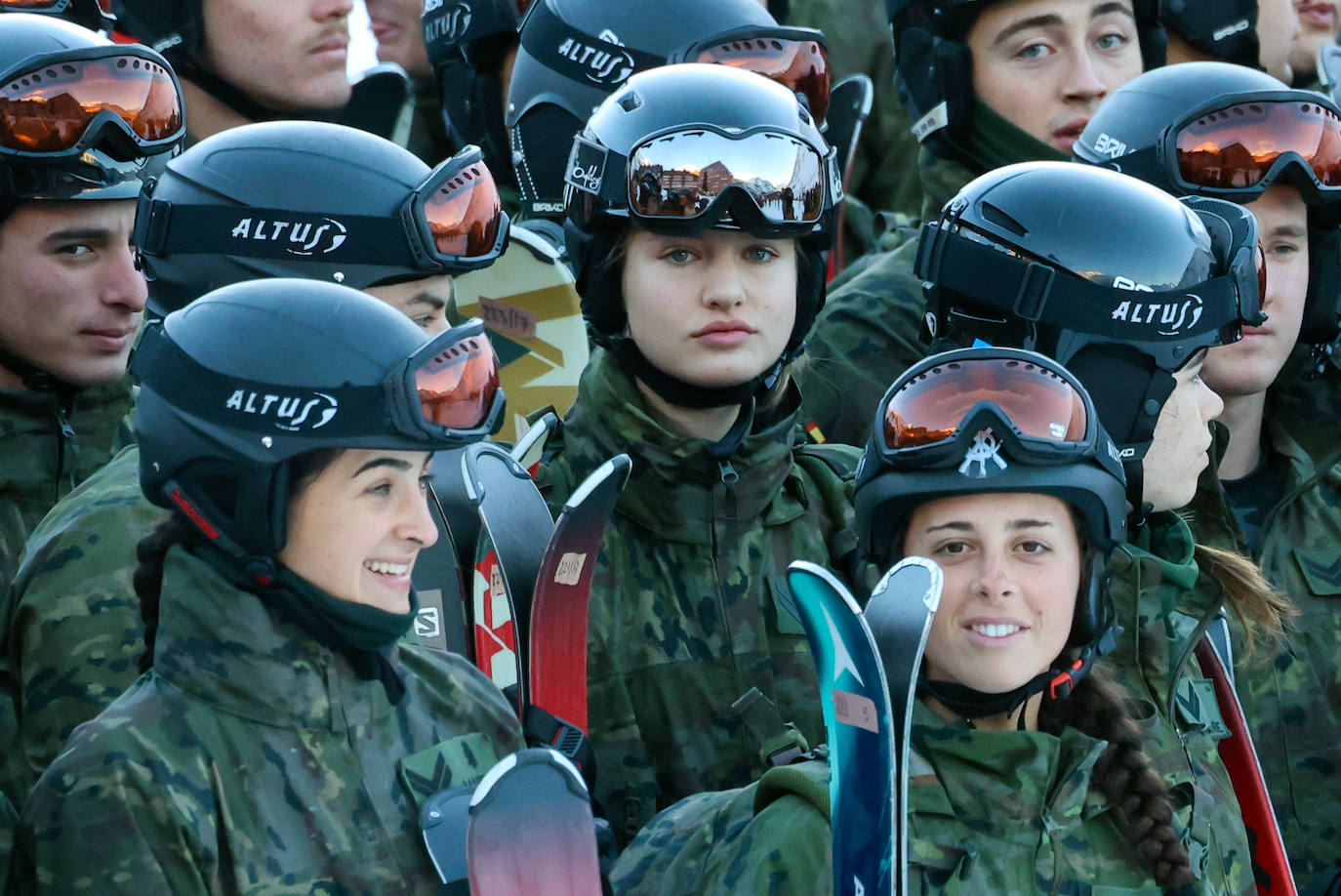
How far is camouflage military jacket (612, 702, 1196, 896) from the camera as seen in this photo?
14.6 ft

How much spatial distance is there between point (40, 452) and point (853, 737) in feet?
8.56

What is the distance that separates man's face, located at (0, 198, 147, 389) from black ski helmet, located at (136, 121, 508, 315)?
335mm

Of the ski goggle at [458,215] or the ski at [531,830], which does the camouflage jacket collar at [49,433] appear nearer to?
the ski goggle at [458,215]

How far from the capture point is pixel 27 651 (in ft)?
16.4

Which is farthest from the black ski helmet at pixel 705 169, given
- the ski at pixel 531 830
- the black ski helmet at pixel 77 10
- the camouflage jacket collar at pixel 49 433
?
the black ski helmet at pixel 77 10

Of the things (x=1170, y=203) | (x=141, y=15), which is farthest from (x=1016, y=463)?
(x=141, y=15)

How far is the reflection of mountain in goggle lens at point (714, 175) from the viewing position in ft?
18.8

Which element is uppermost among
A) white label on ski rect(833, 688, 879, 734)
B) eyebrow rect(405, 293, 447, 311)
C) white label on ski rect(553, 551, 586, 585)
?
white label on ski rect(833, 688, 879, 734)

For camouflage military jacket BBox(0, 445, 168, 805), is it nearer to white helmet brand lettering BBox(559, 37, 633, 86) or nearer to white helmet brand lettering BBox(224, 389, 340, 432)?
white helmet brand lettering BBox(224, 389, 340, 432)

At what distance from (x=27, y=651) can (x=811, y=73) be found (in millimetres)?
3424

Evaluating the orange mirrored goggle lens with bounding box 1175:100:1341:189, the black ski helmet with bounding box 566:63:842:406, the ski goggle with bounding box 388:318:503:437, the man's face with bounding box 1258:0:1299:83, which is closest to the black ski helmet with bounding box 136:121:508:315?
the black ski helmet with bounding box 566:63:842:406

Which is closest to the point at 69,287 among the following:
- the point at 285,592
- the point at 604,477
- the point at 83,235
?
the point at 83,235

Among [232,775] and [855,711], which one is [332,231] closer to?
[232,775]

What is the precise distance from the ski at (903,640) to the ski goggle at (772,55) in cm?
303
